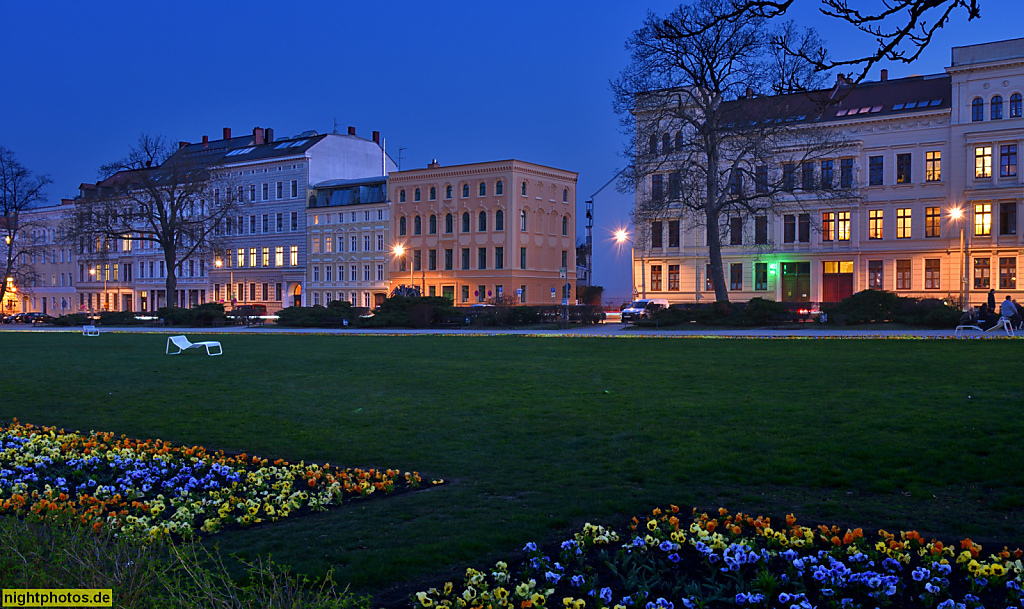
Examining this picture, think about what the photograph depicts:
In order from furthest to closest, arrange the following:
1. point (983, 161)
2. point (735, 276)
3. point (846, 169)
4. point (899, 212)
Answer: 1. point (735, 276)
2. point (846, 169)
3. point (899, 212)
4. point (983, 161)

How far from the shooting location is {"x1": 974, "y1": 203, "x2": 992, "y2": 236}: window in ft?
175

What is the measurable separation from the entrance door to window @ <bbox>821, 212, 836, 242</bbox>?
2.26 meters

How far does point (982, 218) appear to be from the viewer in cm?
5369

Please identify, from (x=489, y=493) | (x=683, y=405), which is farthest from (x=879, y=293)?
(x=489, y=493)

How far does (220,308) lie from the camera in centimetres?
5606

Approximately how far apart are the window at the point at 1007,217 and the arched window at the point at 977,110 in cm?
580

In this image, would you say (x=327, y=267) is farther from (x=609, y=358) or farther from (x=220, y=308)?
(x=609, y=358)

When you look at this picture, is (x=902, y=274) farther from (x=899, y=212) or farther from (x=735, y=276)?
(x=735, y=276)

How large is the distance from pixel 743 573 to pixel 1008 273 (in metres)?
56.3

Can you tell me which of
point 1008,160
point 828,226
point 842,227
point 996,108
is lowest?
point 842,227

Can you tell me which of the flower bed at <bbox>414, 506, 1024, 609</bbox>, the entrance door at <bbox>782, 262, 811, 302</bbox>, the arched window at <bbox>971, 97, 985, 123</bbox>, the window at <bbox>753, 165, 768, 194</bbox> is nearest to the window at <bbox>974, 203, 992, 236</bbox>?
the arched window at <bbox>971, 97, 985, 123</bbox>

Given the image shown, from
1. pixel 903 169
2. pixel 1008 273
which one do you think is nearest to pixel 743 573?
pixel 1008 273

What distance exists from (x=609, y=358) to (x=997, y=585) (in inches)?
655

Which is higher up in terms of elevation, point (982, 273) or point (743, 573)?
point (982, 273)
